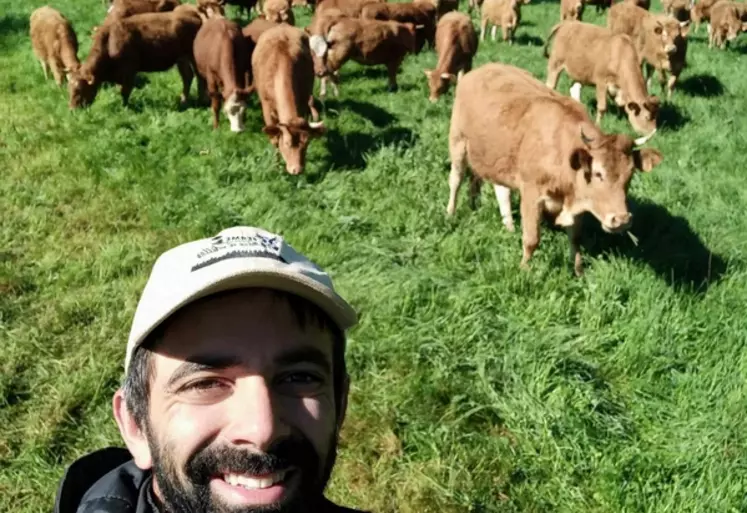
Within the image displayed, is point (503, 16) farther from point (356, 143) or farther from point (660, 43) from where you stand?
point (356, 143)

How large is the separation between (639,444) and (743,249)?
2.77m

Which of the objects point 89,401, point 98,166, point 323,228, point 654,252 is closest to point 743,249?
point 654,252

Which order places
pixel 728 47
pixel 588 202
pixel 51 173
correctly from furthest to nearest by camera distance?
pixel 728 47, pixel 51 173, pixel 588 202

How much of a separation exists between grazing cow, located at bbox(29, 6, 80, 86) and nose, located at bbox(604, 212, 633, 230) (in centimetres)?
760

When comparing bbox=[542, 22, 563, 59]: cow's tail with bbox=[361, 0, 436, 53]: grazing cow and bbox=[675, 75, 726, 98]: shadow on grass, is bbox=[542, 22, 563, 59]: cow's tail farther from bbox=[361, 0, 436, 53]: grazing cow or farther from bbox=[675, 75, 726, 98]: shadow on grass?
bbox=[361, 0, 436, 53]: grazing cow

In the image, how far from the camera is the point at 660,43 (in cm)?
1272

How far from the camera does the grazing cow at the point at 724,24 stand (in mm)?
17578

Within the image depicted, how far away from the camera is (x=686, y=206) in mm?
7457

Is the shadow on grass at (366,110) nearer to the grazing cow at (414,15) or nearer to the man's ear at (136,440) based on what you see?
the grazing cow at (414,15)

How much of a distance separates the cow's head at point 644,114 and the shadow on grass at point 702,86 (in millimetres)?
2048

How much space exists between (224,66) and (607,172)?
5523mm

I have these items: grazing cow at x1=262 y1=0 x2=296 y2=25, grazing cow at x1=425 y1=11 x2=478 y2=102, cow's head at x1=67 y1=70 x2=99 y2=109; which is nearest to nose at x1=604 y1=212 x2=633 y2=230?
grazing cow at x1=425 y1=11 x2=478 y2=102

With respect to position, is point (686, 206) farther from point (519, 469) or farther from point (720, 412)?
point (519, 469)

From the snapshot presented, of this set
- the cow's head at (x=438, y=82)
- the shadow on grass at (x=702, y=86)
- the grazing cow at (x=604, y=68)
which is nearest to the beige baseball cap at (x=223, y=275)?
the grazing cow at (x=604, y=68)
